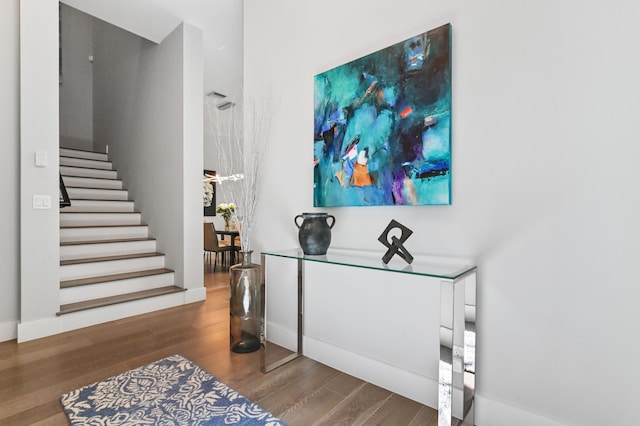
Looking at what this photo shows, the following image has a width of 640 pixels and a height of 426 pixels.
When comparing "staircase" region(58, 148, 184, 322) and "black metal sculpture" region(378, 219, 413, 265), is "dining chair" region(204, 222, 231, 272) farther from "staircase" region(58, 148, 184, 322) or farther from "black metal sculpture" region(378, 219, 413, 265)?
"black metal sculpture" region(378, 219, 413, 265)

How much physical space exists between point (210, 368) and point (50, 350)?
52.6 inches

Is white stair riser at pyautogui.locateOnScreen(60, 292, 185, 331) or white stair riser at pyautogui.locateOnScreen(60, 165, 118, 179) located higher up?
white stair riser at pyautogui.locateOnScreen(60, 165, 118, 179)

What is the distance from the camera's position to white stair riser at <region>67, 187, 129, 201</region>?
4.46 m

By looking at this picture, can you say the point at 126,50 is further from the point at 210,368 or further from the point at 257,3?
the point at 210,368

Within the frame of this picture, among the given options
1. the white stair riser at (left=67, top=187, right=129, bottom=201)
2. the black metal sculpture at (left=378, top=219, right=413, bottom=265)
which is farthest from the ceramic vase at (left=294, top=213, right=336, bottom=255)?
the white stair riser at (left=67, top=187, right=129, bottom=201)

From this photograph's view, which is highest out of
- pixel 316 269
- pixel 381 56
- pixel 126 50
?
pixel 126 50

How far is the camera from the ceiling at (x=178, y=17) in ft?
10.7

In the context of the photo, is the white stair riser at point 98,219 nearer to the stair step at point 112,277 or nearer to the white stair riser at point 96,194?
the white stair riser at point 96,194

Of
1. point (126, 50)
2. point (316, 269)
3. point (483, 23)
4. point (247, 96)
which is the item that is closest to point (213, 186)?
point (126, 50)

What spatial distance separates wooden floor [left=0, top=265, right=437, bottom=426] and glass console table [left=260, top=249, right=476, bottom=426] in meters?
0.21

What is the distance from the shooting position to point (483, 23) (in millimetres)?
1538

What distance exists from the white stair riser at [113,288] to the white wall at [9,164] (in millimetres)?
431

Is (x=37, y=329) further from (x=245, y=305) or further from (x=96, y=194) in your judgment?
(x=96, y=194)

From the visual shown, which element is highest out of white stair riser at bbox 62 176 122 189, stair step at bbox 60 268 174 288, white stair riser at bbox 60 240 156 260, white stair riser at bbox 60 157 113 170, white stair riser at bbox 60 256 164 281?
white stair riser at bbox 60 157 113 170
